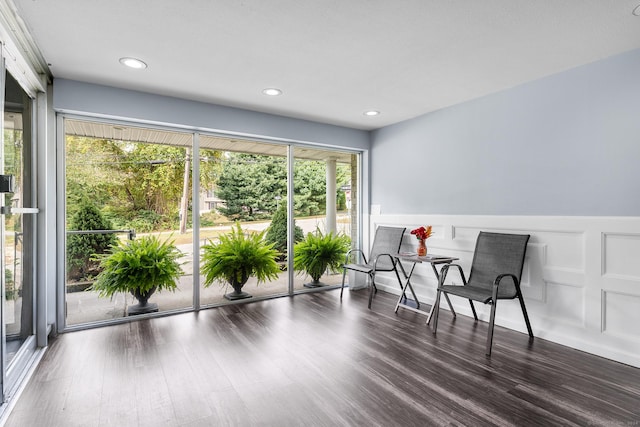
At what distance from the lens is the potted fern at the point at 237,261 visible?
4.08 metres

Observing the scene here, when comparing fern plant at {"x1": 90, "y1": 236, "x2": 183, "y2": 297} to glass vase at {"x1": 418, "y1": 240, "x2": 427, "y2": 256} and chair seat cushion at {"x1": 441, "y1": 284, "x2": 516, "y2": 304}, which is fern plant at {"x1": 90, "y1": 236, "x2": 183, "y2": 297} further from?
chair seat cushion at {"x1": 441, "y1": 284, "x2": 516, "y2": 304}

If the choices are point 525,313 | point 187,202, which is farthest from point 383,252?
point 187,202

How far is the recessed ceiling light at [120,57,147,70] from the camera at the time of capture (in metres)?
2.77

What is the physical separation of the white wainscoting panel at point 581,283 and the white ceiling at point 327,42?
1.39 meters

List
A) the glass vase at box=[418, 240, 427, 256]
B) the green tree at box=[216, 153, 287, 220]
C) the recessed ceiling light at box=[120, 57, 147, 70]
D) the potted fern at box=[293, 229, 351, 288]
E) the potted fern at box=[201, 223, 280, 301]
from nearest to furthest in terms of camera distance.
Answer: the recessed ceiling light at box=[120, 57, 147, 70]
the glass vase at box=[418, 240, 427, 256]
the potted fern at box=[201, 223, 280, 301]
the green tree at box=[216, 153, 287, 220]
the potted fern at box=[293, 229, 351, 288]

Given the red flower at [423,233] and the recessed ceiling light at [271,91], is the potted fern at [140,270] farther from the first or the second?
the red flower at [423,233]

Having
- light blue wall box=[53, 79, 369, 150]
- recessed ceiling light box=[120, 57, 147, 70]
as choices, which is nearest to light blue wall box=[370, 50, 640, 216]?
light blue wall box=[53, 79, 369, 150]

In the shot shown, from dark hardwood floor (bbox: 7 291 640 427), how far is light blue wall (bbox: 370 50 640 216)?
1.32m

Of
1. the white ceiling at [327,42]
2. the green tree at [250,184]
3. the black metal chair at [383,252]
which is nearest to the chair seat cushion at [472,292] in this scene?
the black metal chair at [383,252]

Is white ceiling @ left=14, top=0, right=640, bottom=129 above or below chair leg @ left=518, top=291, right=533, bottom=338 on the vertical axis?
above

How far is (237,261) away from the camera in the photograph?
4188 millimetres

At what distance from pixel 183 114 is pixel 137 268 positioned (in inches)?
68.3

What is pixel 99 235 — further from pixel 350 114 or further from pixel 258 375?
pixel 350 114

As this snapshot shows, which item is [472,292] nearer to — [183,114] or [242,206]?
[242,206]
